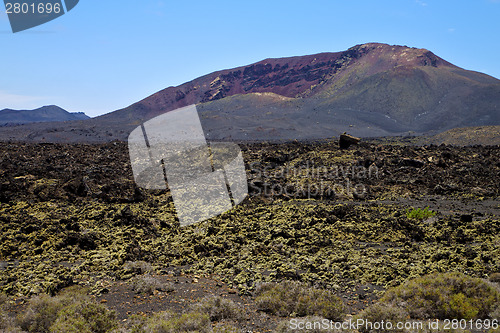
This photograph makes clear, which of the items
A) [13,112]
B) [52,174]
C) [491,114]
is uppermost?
[13,112]

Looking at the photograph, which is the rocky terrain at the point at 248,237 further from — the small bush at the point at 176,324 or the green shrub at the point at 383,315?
the green shrub at the point at 383,315

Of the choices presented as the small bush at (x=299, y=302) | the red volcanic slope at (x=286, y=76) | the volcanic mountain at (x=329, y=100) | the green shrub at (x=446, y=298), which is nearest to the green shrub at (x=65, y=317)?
the small bush at (x=299, y=302)

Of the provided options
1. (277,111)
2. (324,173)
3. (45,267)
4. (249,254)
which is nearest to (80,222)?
(45,267)

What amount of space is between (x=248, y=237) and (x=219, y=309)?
5.18m

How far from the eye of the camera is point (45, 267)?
9.34 meters

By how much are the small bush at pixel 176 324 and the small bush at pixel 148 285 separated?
1.80m

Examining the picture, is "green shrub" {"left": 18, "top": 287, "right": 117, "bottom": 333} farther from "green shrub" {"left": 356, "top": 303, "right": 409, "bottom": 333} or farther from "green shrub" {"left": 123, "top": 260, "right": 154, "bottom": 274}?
"green shrub" {"left": 356, "top": 303, "right": 409, "bottom": 333}

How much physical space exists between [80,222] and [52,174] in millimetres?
6945

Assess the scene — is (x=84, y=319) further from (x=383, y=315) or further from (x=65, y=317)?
(x=383, y=315)

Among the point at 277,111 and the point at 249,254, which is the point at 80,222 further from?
the point at 277,111

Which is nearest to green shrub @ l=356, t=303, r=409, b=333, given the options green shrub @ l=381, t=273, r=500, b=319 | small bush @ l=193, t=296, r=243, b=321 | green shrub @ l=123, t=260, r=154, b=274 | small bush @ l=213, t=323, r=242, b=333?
green shrub @ l=381, t=273, r=500, b=319

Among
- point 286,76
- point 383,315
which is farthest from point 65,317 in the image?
point 286,76

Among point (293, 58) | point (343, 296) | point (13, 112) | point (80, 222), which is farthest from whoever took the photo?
point (13, 112)

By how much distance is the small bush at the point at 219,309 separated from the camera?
22.1 ft
